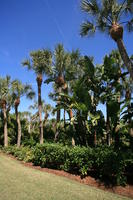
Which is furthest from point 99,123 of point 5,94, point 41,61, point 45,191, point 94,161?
point 5,94

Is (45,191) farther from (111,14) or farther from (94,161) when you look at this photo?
(111,14)

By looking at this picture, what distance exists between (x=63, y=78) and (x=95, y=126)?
6220 millimetres

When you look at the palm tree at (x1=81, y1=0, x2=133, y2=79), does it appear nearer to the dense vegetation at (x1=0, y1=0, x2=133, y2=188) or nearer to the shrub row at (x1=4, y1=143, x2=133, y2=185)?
the dense vegetation at (x1=0, y1=0, x2=133, y2=188)

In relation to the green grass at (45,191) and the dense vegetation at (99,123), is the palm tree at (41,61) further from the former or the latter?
the green grass at (45,191)

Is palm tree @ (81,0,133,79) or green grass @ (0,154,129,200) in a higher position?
palm tree @ (81,0,133,79)

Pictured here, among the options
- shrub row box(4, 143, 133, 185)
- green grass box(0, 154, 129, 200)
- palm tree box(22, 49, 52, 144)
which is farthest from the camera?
palm tree box(22, 49, 52, 144)

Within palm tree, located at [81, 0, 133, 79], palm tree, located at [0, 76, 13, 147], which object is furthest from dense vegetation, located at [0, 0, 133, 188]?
palm tree, located at [0, 76, 13, 147]

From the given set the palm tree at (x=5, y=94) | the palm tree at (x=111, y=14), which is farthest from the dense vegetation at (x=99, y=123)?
the palm tree at (x=5, y=94)

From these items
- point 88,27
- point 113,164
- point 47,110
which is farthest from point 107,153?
point 47,110

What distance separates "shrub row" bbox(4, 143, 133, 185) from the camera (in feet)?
20.9

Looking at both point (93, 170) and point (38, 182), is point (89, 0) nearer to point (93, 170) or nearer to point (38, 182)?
point (93, 170)

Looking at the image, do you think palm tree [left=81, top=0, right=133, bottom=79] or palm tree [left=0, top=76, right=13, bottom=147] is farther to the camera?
palm tree [left=0, top=76, right=13, bottom=147]

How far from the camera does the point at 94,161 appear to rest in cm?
715

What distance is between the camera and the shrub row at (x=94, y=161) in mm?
6367
